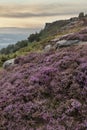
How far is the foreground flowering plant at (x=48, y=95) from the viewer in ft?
63.9

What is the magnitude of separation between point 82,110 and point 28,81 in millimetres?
5132

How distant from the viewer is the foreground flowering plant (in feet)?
63.9

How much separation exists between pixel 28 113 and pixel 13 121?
94cm

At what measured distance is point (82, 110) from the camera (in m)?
19.3

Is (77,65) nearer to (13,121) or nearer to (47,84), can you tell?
(47,84)

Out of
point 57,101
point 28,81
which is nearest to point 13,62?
point 28,81

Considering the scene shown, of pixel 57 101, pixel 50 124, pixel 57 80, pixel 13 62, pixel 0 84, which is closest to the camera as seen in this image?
pixel 50 124

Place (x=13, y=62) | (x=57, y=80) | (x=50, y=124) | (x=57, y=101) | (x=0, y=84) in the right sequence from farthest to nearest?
(x=13, y=62), (x=0, y=84), (x=57, y=80), (x=57, y=101), (x=50, y=124)

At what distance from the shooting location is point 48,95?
71.8ft

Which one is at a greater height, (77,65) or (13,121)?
(77,65)

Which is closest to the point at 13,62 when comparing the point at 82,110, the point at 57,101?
the point at 57,101

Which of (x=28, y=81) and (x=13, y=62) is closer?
(x=28, y=81)

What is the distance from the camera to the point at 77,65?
23.3 meters

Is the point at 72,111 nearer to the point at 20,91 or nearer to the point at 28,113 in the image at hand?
the point at 28,113
